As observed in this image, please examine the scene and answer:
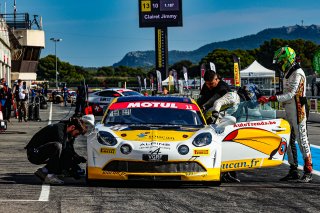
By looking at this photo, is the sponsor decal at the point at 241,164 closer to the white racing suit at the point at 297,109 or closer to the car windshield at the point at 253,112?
the car windshield at the point at 253,112

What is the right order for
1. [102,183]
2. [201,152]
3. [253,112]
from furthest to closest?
1. [253,112]
2. [102,183]
3. [201,152]

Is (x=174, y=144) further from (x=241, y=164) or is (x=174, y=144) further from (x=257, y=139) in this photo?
(x=257, y=139)

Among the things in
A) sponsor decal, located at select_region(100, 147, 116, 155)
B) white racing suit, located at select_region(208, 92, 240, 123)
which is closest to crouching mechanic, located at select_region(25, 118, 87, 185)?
sponsor decal, located at select_region(100, 147, 116, 155)

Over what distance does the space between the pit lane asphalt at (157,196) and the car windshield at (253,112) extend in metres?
0.88

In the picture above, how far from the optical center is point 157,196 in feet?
26.0

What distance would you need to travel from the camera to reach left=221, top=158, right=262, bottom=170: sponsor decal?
8.92 m

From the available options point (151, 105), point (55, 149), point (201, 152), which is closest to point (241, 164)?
point (201, 152)

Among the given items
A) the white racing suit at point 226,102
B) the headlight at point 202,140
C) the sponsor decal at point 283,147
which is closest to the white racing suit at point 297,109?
the sponsor decal at point 283,147

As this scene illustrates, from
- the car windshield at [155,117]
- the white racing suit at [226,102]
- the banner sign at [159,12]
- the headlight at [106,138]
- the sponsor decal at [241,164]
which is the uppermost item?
the banner sign at [159,12]

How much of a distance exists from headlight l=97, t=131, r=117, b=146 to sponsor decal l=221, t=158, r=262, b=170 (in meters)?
1.49

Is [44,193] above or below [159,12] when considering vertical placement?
below

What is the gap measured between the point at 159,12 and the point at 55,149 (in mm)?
→ 76087

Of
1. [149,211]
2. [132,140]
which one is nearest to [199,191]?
[132,140]

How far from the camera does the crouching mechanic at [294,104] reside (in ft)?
31.2
